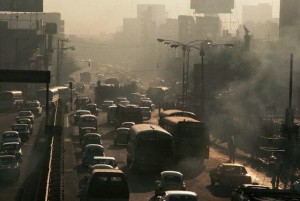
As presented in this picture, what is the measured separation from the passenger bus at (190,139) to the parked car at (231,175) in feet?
24.7

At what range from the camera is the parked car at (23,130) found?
70.2 metres

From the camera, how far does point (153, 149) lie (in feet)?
159

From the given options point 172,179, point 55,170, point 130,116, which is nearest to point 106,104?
point 130,116

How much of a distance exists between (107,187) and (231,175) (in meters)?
12.3

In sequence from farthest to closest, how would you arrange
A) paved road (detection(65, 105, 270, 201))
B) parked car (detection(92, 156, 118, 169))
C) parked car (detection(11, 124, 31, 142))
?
parked car (detection(11, 124, 31, 142)) < parked car (detection(92, 156, 118, 169)) < paved road (detection(65, 105, 270, 201))

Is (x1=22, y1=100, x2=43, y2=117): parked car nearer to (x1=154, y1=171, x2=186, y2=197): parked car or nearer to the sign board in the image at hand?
the sign board

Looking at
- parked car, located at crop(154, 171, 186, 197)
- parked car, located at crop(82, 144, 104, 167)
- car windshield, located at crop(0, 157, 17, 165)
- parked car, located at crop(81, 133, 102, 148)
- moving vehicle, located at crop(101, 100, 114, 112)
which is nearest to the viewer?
parked car, located at crop(154, 171, 186, 197)

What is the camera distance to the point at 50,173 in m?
41.7

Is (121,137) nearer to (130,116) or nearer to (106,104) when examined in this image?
(130,116)

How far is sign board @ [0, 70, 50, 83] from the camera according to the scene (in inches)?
1645

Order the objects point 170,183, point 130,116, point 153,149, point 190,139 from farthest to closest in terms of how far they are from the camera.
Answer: point 130,116 → point 190,139 → point 153,149 → point 170,183

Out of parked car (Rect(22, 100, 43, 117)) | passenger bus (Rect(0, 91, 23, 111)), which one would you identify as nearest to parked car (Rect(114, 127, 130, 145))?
parked car (Rect(22, 100, 43, 117))

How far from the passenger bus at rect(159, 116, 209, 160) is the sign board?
1269cm

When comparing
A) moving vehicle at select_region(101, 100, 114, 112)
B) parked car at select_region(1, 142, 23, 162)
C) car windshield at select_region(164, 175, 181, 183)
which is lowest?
moving vehicle at select_region(101, 100, 114, 112)
